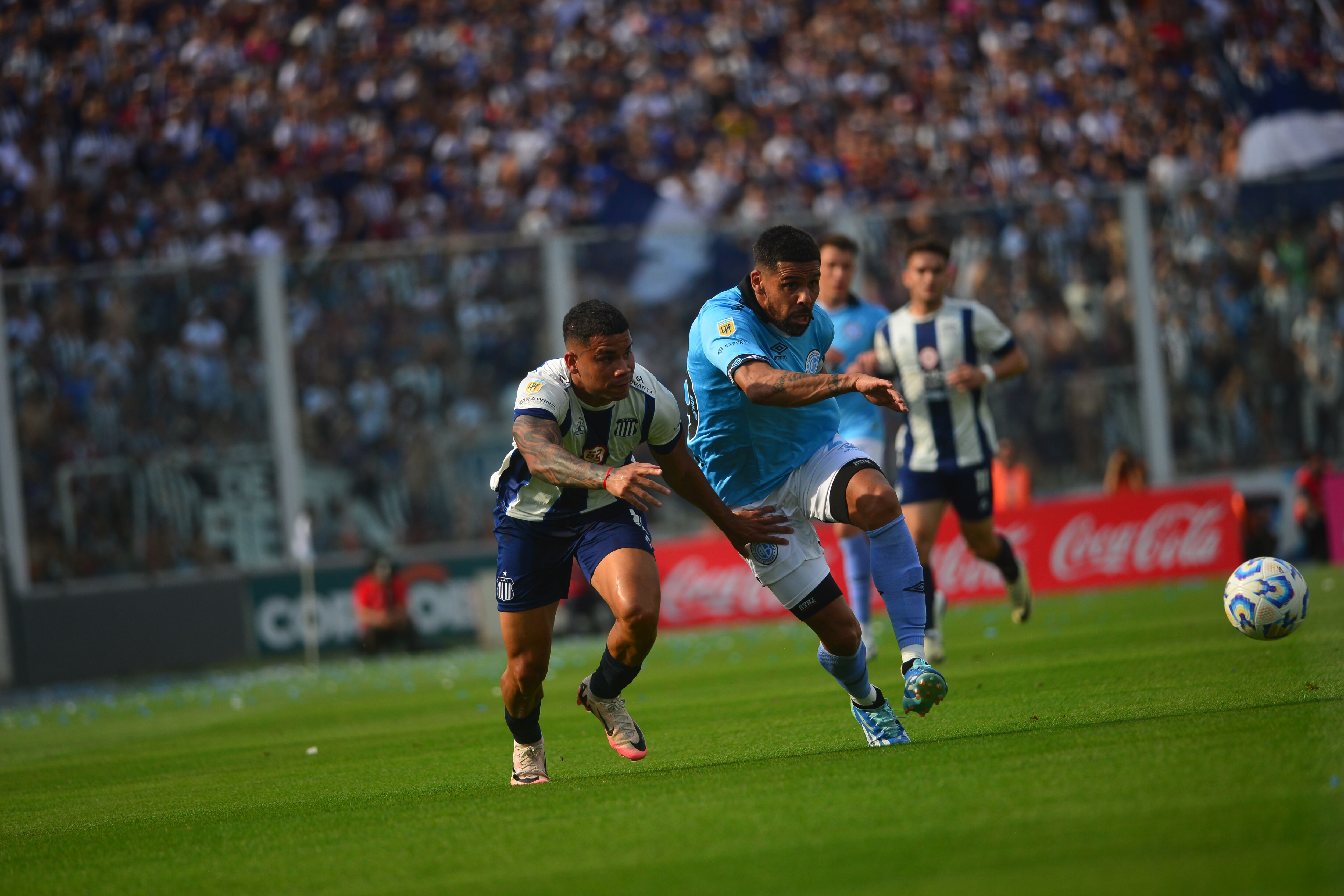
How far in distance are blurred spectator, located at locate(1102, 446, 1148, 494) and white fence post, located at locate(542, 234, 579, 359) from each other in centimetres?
684

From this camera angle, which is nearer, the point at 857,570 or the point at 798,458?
the point at 798,458

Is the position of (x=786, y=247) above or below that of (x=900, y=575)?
above

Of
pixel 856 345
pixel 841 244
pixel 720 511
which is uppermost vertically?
pixel 841 244

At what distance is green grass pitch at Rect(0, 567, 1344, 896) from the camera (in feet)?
12.7

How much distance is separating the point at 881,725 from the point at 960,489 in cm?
369

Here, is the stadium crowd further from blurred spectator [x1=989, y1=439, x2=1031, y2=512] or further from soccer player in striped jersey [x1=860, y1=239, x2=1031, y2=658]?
soccer player in striped jersey [x1=860, y1=239, x2=1031, y2=658]

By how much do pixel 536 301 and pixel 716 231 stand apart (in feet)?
7.90

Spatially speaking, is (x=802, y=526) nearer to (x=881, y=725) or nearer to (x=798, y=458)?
(x=798, y=458)

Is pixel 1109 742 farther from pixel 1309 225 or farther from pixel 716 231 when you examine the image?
pixel 1309 225

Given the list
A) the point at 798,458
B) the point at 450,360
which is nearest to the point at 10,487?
the point at 450,360

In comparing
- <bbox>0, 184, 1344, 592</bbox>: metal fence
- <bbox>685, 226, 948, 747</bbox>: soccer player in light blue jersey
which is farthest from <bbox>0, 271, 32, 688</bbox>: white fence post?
<bbox>685, 226, 948, 747</bbox>: soccer player in light blue jersey

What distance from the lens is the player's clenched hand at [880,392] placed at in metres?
5.41

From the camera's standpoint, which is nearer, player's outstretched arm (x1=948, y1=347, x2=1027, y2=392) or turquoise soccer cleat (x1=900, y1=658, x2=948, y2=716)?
turquoise soccer cleat (x1=900, y1=658, x2=948, y2=716)

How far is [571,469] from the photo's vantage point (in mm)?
5691
